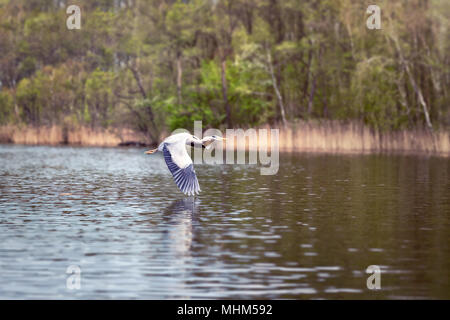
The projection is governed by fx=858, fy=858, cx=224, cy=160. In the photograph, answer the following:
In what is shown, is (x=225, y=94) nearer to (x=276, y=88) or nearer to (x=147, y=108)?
(x=276, y=88)

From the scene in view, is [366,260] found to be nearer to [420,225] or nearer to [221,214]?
[420,225]

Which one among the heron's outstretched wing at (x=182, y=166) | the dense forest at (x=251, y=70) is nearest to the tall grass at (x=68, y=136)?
the dense forest at (x=251, y=70)

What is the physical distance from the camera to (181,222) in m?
16.4

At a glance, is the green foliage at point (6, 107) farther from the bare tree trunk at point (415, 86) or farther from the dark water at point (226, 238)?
the dark water at point (226, 238)

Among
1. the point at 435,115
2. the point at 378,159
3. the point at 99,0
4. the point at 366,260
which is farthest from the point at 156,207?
the point at 99,0

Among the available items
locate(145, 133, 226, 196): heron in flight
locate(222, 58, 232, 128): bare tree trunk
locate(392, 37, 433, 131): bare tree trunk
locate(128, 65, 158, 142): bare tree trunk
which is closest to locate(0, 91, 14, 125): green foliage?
locate(128, 65, 158, 142): bare tree trunk

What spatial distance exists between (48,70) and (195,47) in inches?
779

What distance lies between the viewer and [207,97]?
6562 cm

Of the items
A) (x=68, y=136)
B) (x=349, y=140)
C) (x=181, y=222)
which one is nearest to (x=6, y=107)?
(x=68, y=136)

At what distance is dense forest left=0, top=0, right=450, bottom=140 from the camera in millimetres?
48875

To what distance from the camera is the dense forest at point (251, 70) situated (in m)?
48.9

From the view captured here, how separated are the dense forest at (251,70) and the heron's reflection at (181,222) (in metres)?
28.2

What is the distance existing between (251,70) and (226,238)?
49.2m

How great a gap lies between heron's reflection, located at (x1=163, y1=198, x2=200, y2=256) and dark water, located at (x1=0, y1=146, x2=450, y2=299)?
0.03 metres
